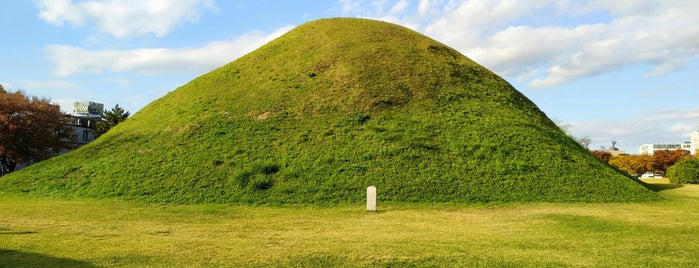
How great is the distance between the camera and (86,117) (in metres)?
78.0

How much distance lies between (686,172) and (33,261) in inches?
1473

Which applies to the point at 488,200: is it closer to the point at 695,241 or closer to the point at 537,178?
the point at 537,178

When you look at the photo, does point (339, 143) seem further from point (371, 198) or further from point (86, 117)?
point (86, 117)

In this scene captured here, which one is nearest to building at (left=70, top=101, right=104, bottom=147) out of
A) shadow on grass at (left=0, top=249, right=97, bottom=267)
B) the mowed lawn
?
the mowed lawn

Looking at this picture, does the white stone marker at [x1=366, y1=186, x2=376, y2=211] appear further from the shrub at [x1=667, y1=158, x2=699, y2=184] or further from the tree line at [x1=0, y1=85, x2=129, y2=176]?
the tree line at [x1=0, y1=85, x2=129, y2=176]

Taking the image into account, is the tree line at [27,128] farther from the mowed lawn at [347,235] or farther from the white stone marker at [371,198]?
the white stone marker at [371,198]

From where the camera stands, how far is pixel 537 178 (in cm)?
2064

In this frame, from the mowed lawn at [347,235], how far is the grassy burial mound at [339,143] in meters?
2.01

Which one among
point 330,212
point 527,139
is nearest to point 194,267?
point 330,212

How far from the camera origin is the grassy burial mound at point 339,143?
19.6 metres

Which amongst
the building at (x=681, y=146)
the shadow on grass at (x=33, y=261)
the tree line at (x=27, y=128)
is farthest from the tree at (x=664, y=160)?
the shadow on grass at (x=33, y=261)

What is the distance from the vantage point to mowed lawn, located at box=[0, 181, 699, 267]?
8.12m

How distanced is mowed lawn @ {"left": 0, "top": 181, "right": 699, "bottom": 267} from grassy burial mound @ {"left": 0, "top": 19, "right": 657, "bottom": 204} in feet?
6.61

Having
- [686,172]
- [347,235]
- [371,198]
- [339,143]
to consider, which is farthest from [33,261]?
[686,172]
